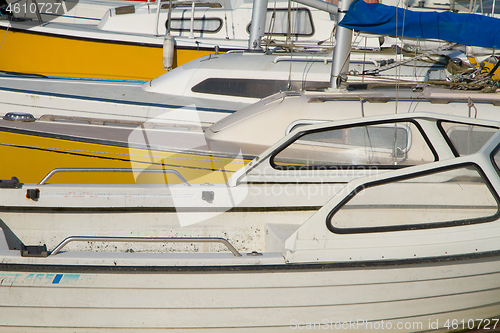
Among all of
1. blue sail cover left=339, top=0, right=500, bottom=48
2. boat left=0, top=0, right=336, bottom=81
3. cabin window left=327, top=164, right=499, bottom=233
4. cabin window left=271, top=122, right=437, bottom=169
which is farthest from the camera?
boat left=0, top=0, right=336, bottom=81

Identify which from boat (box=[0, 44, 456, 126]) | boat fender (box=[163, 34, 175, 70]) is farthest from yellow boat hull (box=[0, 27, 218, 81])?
boat (box=[0, 44, 456, 126])

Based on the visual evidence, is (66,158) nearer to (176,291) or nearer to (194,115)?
(194,115)

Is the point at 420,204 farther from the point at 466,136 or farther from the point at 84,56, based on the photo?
the point at 84,56

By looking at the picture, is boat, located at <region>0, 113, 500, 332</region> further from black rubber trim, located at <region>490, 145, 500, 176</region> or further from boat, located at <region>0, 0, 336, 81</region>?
boat, located at <region>0, 0, 336, 81</region>

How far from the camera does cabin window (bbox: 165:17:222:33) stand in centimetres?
909

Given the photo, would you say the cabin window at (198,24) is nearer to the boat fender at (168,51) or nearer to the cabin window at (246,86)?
the boat fender at (168,51)

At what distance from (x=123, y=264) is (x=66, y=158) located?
270cm

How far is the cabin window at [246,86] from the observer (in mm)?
6164

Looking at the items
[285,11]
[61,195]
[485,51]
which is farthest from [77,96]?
[485,51]

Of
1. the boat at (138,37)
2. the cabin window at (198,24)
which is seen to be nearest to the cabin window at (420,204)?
the boat at (138,37)

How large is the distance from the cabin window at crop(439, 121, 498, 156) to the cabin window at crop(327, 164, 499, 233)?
913mm

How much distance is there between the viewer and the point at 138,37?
28.2 feet

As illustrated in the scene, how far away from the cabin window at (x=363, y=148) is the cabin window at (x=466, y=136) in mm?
225

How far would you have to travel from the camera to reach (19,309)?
259cm
